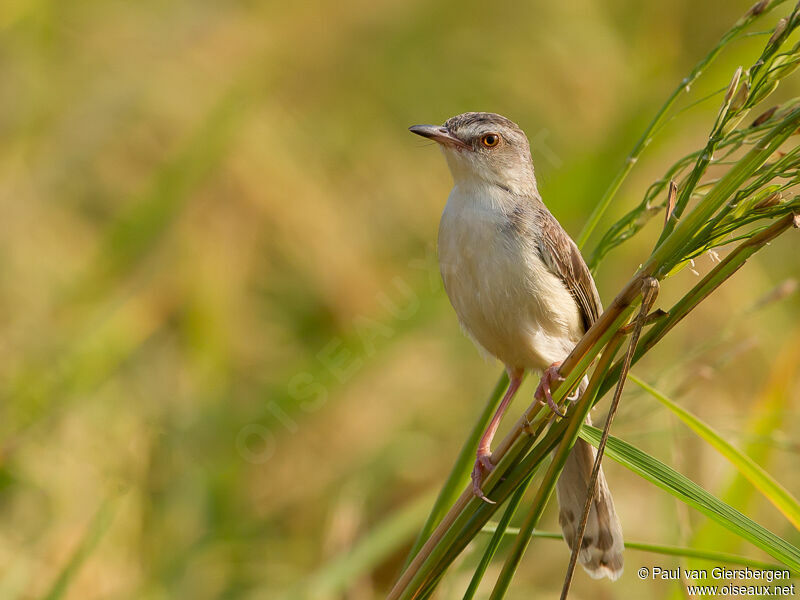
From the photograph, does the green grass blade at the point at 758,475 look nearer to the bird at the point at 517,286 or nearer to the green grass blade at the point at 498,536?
the green grass blade at the point at 498,536

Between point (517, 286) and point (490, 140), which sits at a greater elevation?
point (490, 140)

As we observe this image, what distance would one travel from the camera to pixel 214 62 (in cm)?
732

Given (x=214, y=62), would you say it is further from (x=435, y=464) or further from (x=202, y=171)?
(x=435, y=464)

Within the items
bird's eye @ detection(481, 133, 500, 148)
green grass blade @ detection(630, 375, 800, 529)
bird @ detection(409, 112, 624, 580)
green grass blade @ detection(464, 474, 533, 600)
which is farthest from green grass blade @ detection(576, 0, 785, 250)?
bird's eye @ detection(481, 133, 500, 148)

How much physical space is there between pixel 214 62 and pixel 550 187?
178 inches

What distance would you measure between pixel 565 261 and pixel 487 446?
2.13 feet

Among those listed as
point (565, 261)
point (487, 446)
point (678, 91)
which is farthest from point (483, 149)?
point (678, 91)

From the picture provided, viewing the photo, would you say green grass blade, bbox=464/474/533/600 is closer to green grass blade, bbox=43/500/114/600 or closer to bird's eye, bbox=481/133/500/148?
green grass blade, bbox=43/500/114/600

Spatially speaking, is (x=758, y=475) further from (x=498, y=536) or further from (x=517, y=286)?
(x=517, y=286)

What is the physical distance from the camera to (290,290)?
21.2ft

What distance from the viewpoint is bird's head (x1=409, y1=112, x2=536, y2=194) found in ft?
10.6

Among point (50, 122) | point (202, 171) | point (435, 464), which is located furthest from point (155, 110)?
point (435, 464)

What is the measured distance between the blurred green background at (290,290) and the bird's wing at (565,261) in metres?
0.37

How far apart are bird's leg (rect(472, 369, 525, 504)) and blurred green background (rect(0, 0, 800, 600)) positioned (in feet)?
0.95
